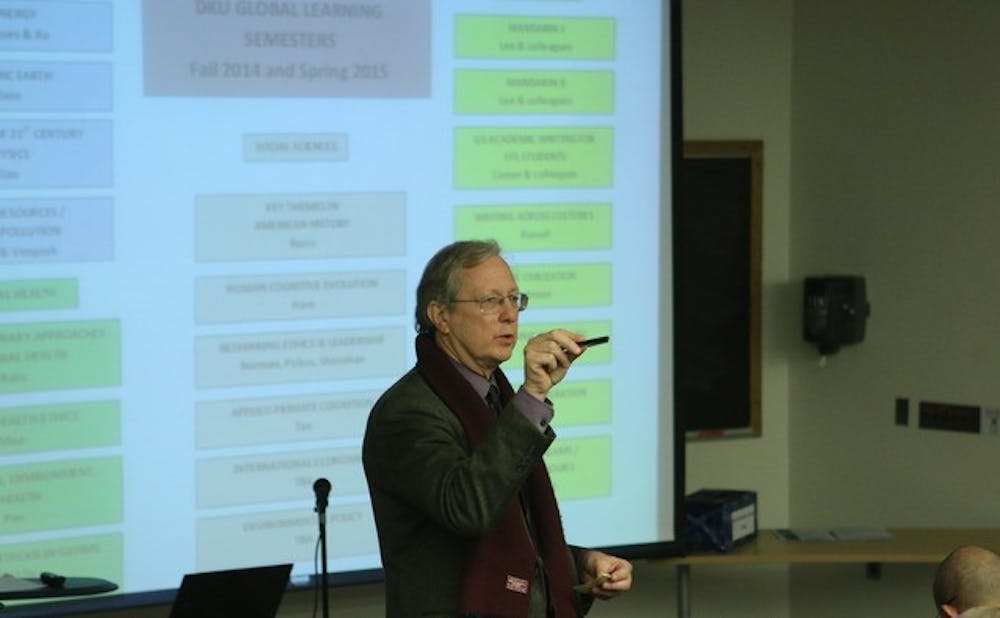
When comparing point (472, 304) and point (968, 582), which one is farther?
point (968, 582)

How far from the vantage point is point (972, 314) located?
526 centimetres

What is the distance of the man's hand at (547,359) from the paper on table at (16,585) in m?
1.17

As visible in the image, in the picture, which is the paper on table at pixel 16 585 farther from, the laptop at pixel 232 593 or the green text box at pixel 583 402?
the green text box at pixel 583 402

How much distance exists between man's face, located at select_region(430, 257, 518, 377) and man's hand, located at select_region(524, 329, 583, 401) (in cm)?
13

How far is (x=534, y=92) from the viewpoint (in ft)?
15.1

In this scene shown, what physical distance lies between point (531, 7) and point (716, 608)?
7.39ft

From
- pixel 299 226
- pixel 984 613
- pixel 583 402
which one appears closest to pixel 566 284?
pixel 583 402

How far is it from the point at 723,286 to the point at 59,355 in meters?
2.48

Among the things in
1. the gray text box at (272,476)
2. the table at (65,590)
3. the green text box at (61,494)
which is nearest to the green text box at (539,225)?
the gray text box at (272,476)

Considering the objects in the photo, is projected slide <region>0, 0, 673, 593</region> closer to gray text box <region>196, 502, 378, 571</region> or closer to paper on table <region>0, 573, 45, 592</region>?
gray text box <region>196, 502, 378, 571</region>

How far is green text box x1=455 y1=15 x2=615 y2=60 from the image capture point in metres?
4.51

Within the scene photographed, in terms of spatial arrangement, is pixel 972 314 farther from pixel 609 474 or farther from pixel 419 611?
pixel 419 611

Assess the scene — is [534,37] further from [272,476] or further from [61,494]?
[61,494]

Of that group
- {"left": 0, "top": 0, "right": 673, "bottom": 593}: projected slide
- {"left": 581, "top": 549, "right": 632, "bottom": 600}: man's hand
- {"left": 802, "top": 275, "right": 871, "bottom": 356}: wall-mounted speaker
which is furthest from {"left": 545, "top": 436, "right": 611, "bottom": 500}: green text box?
{"left": 581, "top": 549, "right": 632, "bottom": 600}: man's hand
